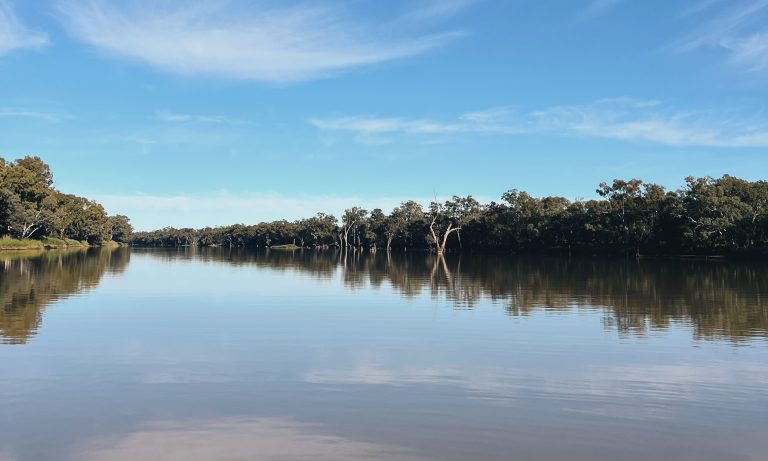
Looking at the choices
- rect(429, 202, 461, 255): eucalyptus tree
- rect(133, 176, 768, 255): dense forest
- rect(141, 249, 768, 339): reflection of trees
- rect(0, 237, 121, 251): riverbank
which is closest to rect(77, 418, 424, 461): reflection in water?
rect(141, 249, 768, 339): reflection of trees

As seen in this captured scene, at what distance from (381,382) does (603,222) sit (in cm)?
7512

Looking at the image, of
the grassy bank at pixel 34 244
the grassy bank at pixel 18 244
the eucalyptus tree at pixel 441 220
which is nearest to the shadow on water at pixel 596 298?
the grassy bank at pixel 18 244

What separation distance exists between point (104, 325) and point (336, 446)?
34.6ft

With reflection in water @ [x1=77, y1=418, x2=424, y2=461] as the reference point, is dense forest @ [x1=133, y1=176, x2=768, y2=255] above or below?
above

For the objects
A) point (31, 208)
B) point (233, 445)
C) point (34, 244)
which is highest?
point (31, 208)

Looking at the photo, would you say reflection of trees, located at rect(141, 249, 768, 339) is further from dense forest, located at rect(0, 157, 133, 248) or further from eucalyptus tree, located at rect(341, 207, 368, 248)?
eucalyptus tree, located at rect(341, 207, 368, 248)

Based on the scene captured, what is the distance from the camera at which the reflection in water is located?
6027mm

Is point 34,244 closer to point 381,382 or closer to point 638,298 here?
point 638,298

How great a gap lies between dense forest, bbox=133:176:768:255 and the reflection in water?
6418cm

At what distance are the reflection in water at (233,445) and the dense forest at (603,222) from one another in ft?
211

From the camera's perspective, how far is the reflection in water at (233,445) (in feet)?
19.8

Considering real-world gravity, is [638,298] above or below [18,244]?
below

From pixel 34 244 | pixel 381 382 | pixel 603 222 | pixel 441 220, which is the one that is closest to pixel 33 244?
pixel 34 244

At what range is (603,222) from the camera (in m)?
77.8
